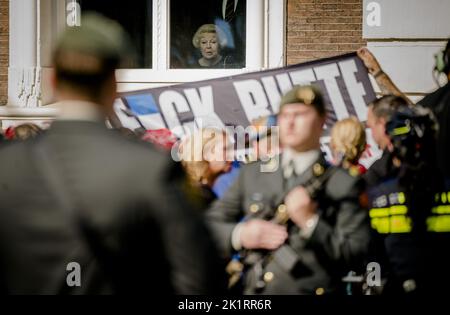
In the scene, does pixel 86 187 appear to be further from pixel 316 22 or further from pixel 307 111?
pixel 316 22

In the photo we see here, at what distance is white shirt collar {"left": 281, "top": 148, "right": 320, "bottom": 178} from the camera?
3.96 m

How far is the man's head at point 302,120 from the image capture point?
13.1ft

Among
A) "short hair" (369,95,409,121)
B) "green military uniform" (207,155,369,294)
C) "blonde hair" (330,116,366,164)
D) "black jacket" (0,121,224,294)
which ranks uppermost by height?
"short hair" (369,95,409,121)

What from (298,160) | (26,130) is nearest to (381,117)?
(298,160)

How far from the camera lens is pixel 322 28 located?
18.2 feet

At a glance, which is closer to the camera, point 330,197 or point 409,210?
point 330,197

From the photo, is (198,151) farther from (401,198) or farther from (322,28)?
(322,28)

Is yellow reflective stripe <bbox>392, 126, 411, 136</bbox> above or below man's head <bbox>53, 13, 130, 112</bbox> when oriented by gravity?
below

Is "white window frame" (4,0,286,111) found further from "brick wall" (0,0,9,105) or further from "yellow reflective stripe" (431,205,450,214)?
"yellow reflective stripe" (431,205,450,214)

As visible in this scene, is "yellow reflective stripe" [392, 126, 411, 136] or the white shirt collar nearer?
the white shirt collar

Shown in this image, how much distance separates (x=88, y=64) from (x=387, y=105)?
269 cm

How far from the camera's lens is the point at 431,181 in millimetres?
4141

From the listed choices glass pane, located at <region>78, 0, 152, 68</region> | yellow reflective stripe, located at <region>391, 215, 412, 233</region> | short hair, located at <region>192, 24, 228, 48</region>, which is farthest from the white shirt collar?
glass pane, located at <region>78, 0, 152, 68</region>

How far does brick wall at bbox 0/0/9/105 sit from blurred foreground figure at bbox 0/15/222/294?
3902 millimetres
